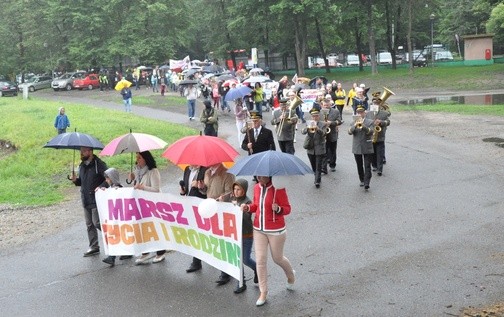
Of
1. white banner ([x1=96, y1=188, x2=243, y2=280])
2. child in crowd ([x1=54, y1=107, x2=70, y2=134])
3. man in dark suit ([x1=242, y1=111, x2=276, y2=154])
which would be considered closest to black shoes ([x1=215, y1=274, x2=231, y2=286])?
white banner ([x1=96, y1=188, x2=243, y2=280])

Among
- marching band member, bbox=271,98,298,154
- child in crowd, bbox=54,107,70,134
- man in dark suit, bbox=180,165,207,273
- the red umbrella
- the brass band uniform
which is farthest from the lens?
child in crowd, bbox=54,107,70,134

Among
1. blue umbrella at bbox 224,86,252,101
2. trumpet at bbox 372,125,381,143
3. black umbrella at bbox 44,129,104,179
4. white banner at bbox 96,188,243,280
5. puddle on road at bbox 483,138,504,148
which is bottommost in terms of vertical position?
puddle on road at bbox 483,138,504,148

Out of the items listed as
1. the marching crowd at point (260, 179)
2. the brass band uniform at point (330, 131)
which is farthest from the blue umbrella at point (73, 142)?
the brass band uniform at point (330, 131)

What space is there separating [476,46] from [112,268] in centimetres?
4738

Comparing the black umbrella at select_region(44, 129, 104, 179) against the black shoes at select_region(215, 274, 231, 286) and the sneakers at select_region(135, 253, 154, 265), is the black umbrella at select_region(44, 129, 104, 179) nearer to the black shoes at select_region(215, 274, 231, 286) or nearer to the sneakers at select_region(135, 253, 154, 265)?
the sneakers at select_region(135, 253, 154, 265)

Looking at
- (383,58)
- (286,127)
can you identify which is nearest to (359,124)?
(286,127)

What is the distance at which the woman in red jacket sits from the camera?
25.3 ft

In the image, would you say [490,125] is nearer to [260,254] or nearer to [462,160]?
[462,160]

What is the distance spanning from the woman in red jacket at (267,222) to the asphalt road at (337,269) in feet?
1.58

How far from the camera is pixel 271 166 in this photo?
744 cm

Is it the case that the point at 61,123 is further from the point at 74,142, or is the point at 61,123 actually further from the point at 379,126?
the point at 74,142

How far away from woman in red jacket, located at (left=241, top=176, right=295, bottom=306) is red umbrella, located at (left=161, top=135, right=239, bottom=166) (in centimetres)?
91

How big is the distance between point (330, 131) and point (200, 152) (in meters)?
7.69

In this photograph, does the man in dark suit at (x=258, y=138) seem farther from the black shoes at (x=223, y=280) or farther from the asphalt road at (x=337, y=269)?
the black shoes at (x=223, y=280)
